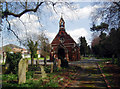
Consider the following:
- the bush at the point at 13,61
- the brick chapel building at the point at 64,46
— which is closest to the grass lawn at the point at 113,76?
the bush at the point at 13,61

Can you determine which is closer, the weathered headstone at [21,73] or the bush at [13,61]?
the weathered headstone at [21,73]

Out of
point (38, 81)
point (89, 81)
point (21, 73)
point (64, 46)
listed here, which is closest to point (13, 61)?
point (21, 73)

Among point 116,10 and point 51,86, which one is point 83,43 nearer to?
point 116,10

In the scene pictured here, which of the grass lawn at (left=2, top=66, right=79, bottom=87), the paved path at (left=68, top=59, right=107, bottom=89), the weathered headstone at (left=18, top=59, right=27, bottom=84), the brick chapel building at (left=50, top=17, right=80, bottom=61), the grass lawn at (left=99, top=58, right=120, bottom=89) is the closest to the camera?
the grass lawn at (left=2, top=66, right=79, bottom=87)

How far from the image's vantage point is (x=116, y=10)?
39.9 ft

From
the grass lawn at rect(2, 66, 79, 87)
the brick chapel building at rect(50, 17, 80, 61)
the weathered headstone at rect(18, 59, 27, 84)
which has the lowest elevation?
the grass lawn at rect(2, 66, 79, 87)

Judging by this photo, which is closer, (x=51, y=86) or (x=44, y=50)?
(x=51, y=86)

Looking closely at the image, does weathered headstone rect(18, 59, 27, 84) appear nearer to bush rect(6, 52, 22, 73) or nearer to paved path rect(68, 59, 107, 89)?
paved path rect(68, 59, 107, 89)

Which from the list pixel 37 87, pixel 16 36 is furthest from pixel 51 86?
pixel 16 36

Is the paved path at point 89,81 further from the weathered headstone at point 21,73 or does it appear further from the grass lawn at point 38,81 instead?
the weathered headstone at point 21,73

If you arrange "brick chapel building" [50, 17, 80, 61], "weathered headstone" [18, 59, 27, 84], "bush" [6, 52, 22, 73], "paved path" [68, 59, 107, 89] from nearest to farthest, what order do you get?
"weathered headstone" [18, 59, 27, 84] < "paved path" [68, 59, 107, 89] < "bush" [6, 52, 22, 73] < "brick chapel building" [50, 17, 80, 61]

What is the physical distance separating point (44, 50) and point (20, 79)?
1674cm

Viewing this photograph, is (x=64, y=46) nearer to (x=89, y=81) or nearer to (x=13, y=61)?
(x=13, y=61)

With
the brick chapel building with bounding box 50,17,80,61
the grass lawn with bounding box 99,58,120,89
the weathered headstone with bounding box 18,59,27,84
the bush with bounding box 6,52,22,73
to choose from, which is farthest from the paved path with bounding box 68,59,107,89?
the brick chapel building with bounding box 50,17,80,61
